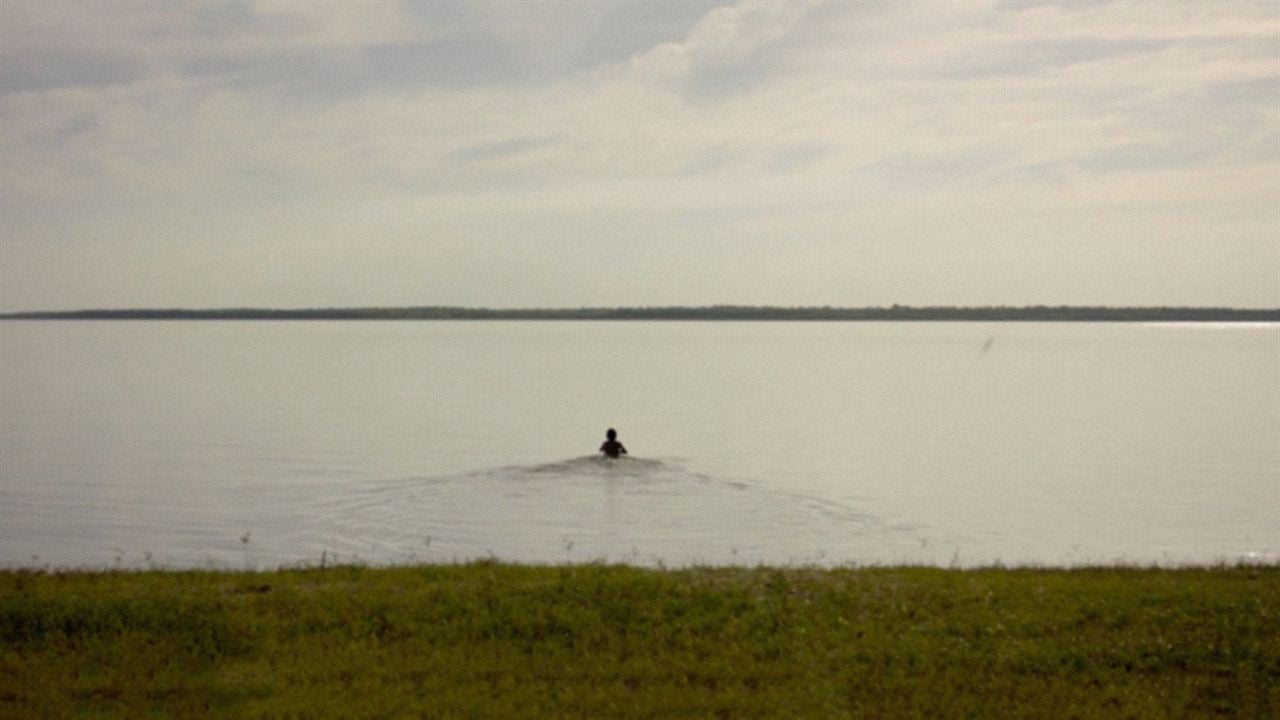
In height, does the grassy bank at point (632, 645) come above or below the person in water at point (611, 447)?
above

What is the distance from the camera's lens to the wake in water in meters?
28.3

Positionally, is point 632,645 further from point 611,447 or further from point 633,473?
point 611,447

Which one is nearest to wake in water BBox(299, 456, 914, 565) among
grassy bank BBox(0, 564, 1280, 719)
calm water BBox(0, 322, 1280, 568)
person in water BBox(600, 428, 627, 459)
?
calm water BBox(0, 322, 1280, 568)

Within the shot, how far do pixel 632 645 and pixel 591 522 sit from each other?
19.0 metres

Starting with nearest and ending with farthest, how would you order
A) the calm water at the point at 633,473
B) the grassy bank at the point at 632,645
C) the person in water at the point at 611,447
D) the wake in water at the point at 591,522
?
the grassy bank at the point at 632,645 → the wake in water at the point at 591,522 → the calm water at the point at 633,473 → the person in water at the point at 611,447

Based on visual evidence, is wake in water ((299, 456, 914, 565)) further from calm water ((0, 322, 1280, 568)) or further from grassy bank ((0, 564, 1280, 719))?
grassy bank ((0, 564, 1280, 719))

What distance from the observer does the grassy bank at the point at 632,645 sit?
12.4m

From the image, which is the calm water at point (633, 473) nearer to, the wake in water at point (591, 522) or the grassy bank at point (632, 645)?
the wake in water at point (591, 522)

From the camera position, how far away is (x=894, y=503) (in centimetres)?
3903

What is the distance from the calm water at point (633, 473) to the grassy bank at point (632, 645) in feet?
30.0

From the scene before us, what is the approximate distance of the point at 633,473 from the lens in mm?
45062

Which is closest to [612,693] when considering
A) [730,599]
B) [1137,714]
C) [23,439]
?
[730,599]

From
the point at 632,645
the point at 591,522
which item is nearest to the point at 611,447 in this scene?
the point at 591,522

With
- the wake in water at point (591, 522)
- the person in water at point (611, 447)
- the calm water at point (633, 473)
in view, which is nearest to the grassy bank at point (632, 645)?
the wake in water at point (591, 522)
